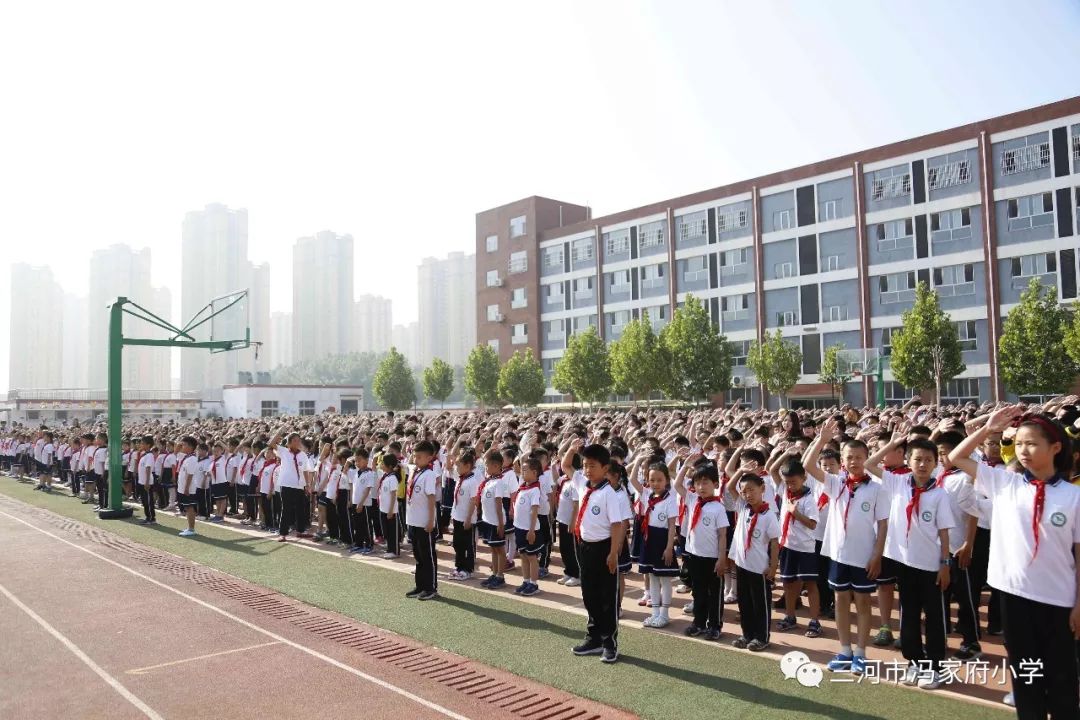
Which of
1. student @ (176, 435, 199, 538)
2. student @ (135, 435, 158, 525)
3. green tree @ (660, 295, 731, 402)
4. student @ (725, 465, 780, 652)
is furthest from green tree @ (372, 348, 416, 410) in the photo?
student @ (725, 465, 780, 652)

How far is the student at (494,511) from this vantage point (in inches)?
366

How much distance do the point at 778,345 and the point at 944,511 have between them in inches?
1290

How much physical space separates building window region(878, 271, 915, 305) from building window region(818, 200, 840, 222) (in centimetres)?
414

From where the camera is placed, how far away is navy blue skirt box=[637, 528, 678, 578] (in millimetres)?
7402

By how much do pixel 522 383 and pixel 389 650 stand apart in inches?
1625

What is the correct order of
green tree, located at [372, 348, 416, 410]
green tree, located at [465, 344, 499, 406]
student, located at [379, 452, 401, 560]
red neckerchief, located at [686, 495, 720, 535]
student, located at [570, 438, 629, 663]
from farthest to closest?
green tree, located at [372, 348, 416, 410]
green tree, located at [465, 344, 499, 406]
student, located at [379, 452, 401, 560]
red neckerchief, located at [686, 495, 720, 535]
student, located at [570, 438, 629, 663]

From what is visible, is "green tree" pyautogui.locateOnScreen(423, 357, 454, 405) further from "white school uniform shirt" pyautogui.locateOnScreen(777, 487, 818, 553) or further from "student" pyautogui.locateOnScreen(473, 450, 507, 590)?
"white school uniform shirt" pyautogui.locateOnScreen(777, 487, 818, 553)

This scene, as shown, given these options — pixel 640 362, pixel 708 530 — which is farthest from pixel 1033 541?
pixel 640 362

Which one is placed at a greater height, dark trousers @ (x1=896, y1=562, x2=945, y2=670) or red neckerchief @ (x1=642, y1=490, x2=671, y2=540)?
red neckerchief @ (x1=642, y1=490, x2=671, y2=540)

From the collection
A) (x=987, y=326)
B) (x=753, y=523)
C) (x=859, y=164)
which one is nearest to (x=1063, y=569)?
(x=753, y=523)

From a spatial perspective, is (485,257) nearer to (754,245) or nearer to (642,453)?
(754,245)

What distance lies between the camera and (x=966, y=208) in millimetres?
33781

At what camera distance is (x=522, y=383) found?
48.3 meters

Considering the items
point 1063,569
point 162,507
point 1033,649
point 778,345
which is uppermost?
point 778,345
